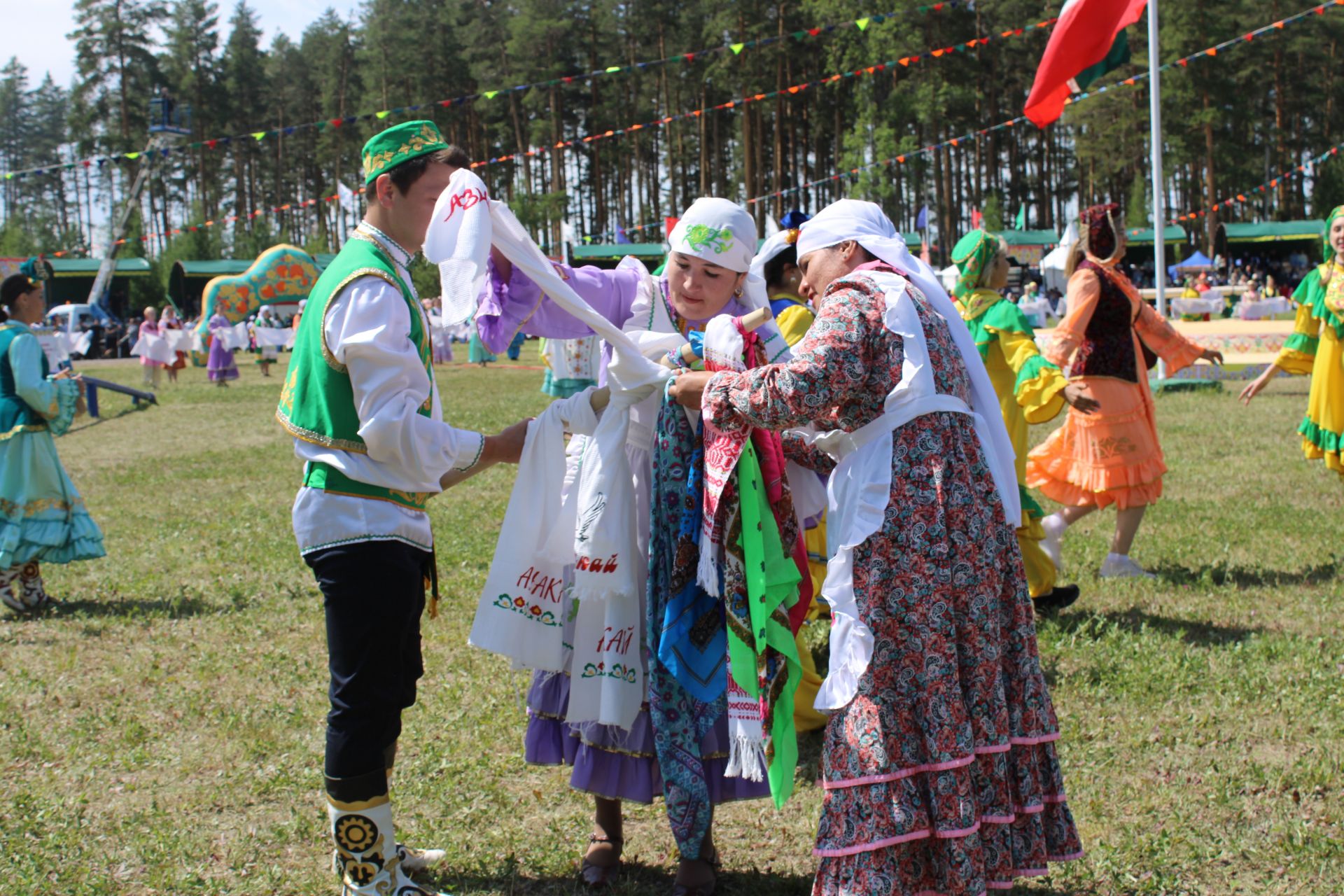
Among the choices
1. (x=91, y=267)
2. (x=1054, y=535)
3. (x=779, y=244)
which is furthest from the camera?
(x=91, y=267)

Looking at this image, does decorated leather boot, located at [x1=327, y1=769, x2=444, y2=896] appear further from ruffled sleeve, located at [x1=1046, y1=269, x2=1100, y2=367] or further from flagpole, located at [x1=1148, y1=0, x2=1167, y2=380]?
flagpole, located at [x1=1148, y1=0, x2=1167, y2=380]

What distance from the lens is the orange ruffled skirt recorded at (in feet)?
19.6

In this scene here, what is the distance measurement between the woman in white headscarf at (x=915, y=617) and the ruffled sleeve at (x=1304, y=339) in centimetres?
504

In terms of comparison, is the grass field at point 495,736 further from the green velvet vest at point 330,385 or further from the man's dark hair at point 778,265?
the man's dark hair at point 778,265

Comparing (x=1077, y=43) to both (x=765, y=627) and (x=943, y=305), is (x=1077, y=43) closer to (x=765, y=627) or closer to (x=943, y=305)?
(x=943, y=305)

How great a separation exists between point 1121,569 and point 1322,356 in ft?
6.35

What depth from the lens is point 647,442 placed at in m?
3.11

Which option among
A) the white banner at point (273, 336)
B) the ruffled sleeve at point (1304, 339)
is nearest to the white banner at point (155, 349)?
the white banner at point (273, 336)

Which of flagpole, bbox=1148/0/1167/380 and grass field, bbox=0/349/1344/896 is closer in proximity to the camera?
grass field, bbox=0/349/1344/896

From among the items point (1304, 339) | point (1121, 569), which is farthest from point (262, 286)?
point (1121, 569)

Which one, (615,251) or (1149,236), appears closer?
(1149,236)

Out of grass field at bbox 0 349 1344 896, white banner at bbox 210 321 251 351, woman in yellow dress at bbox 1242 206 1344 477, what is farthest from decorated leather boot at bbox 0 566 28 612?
white banner at bbox 210 321 251 351

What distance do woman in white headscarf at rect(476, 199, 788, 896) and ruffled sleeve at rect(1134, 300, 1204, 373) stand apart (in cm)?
353

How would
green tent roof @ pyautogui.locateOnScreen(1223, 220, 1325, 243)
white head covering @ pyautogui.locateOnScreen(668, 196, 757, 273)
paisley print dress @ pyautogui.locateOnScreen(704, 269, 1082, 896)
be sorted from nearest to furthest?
paisley print dress @ pyautogui.locateOnScreen(704, 269, 1082, 896)
white head covering @ pyautogui.locateOnScreen(668, 196, 757, 273)
green tent roof @ pyautogui.locateOnScreen(1223, 220, 1325, 243)
